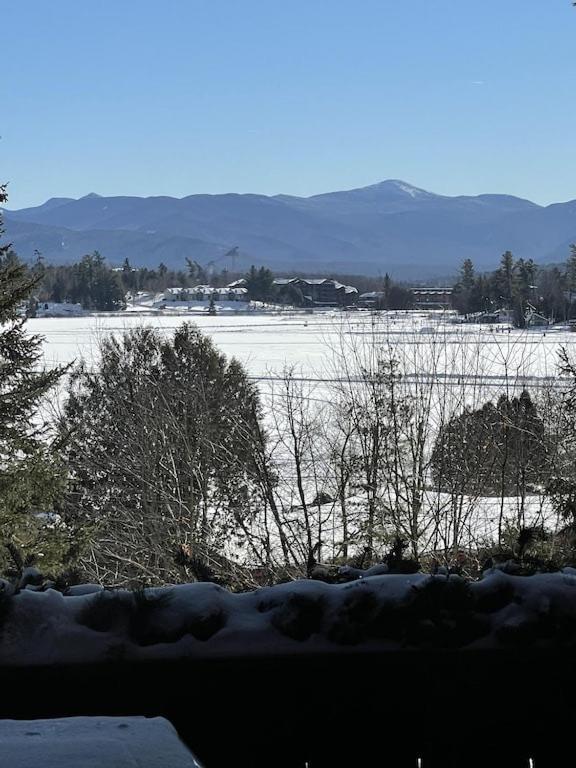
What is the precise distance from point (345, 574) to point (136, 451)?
463 inches

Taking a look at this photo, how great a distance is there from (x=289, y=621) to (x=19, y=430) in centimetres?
A: 902

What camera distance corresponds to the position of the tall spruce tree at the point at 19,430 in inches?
434

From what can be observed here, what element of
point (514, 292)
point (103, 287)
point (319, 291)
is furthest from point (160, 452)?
point (319, 291)

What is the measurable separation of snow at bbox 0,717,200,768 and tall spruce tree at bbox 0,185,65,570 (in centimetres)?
878

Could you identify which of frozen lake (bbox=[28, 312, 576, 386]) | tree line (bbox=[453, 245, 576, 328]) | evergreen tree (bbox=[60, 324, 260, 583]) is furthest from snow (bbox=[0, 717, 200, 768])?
tree line (bbox=[453, 245, 576, 328])

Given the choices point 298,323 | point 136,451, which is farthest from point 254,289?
point 136,451

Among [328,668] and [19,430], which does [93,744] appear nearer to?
[328,668]

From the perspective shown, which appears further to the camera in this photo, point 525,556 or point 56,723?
point 525,556

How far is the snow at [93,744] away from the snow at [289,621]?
1.37m

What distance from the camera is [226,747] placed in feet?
11.3

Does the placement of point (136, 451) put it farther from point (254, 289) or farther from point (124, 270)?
point (124, 270)

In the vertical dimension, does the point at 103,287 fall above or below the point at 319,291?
above

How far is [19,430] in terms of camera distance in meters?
11.8

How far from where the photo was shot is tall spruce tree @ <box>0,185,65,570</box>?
11016 mm
